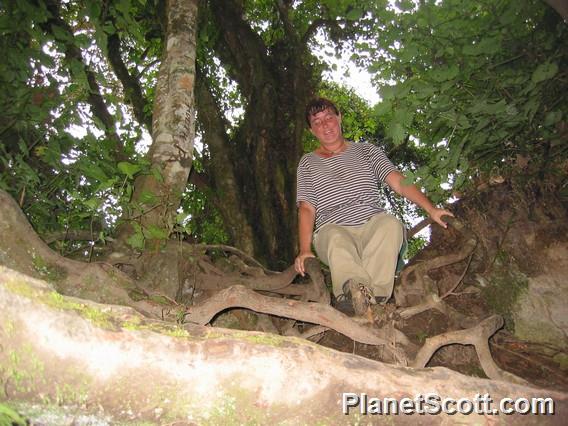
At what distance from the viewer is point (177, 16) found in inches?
153

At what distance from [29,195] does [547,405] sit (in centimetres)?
378

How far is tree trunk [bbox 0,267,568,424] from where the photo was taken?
1091 millimetres

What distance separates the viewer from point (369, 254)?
9.91ft

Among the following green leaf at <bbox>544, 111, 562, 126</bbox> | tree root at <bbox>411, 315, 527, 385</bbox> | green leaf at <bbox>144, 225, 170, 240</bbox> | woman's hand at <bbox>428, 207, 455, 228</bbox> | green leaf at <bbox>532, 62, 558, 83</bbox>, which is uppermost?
green leaf at <bbox>532, 62, 558, 83</bbox>

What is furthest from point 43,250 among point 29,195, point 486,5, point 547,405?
point 486,5

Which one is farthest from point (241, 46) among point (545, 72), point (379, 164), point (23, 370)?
point (23, 370)

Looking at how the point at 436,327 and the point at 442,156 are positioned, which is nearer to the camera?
the point at 442,156

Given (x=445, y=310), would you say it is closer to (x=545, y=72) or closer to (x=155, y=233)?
(x=545, y=72)

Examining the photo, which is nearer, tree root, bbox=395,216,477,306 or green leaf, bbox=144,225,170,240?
green leaf, bbox=144,225,170,240

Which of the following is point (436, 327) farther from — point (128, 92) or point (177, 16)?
point (128, 92)

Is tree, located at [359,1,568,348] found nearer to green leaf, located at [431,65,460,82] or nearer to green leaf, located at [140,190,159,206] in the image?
green leaf, located at [431,65,460,82]

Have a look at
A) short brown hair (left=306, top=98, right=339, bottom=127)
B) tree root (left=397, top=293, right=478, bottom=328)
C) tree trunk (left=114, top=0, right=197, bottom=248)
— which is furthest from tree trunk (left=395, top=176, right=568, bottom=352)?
tree trunk (left=114, top=0, right=197, bottom=248)

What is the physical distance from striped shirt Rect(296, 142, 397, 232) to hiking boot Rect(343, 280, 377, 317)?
624mm

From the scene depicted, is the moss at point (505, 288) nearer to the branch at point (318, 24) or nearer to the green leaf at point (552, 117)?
the green leaf at point (552, 117)
